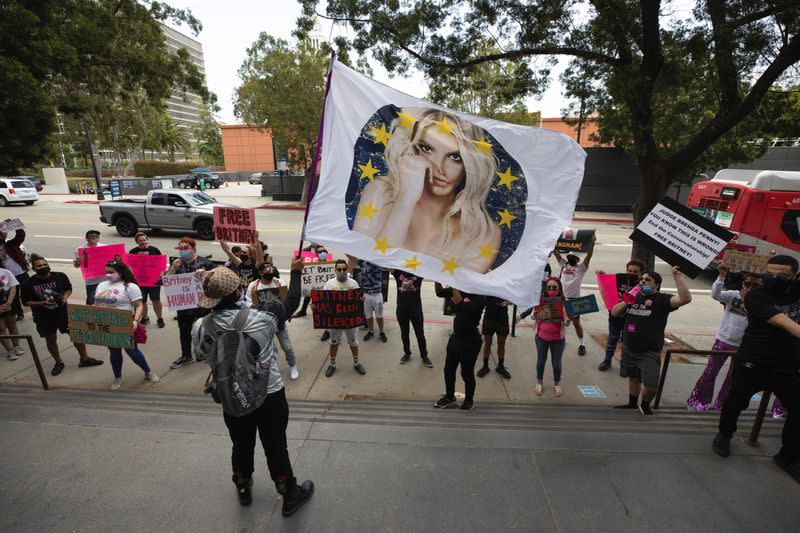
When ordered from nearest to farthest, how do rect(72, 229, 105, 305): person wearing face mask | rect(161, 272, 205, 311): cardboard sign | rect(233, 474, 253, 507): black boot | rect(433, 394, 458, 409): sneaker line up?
1. rect(233, 474, 253, 507): black boot
2. rect(433, 394, 458, 409): sneaker
3. rect(161, 272, 205, 311): cardboard sign
4. rect(72, 229, 105, 305): person wearing face mask

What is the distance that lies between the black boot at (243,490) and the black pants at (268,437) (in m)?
0.04

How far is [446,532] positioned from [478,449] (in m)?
1.06

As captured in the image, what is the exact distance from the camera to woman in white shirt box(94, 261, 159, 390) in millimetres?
5395

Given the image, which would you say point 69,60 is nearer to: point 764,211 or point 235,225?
point 235,225

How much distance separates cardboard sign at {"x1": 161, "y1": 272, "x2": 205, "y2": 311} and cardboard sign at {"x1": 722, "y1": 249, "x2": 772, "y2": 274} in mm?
7081

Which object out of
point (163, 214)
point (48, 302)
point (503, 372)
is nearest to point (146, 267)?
point (48, 302)

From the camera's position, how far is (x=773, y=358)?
3715 millimetres

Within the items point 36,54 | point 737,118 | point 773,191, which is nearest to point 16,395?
point 36,54

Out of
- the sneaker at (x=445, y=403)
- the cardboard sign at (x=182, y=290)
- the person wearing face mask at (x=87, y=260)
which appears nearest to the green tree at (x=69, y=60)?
the person wearing face mask at (x=87, y=260)

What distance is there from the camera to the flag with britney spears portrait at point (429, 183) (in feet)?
13.4

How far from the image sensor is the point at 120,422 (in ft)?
14.9

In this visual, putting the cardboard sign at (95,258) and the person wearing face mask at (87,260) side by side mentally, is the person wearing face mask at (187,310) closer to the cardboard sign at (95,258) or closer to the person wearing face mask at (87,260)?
the cardboard sign at (95,258)

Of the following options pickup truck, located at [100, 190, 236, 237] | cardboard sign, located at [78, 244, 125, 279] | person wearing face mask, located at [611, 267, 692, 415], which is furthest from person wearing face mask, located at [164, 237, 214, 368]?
pickup truck, located at [100, 190, 236, 237]

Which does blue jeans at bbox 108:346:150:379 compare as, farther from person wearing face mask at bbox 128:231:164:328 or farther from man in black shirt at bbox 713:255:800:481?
man in black shirt at bbox 713:255:800:481
